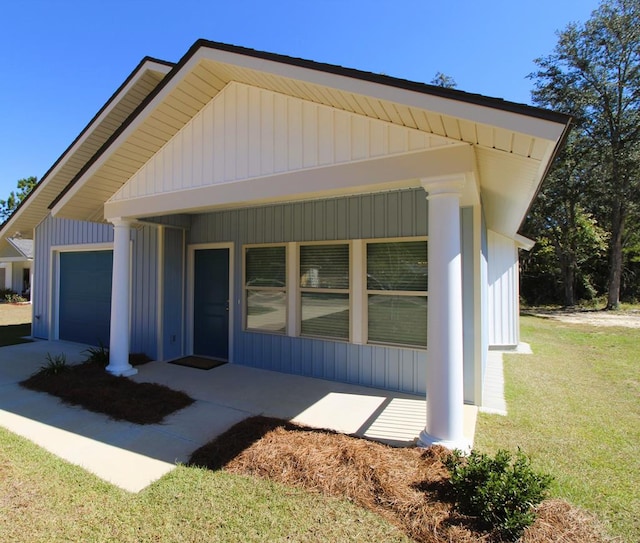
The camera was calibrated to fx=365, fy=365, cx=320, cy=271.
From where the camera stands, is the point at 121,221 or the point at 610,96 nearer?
the point at 121,221

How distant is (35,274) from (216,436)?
30.3 feet

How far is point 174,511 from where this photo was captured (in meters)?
2.65

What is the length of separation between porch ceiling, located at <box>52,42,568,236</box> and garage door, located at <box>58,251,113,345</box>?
8.96 feet

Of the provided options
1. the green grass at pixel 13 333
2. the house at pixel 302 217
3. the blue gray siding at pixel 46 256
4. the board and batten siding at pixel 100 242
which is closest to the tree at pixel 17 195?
the green grass at pixel 13 333

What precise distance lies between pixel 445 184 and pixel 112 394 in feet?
16.5

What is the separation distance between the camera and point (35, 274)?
395 inches

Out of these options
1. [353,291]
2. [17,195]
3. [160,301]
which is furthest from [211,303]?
[17,195]

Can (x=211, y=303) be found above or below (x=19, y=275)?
below

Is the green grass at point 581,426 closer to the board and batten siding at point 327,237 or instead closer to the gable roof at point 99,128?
the board and batten siding at point 327,237

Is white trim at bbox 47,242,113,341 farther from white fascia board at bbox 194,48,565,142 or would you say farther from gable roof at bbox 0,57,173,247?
white fascia board at bbox 194,48,565,142

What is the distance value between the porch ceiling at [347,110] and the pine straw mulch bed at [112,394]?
280 cm

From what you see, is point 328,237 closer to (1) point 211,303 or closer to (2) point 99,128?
(1) point 211,303

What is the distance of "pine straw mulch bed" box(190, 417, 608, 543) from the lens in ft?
7.89

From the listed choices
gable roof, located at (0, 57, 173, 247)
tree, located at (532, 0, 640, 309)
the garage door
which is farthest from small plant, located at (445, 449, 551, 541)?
tree, located at (532, 0, 640, 309)
